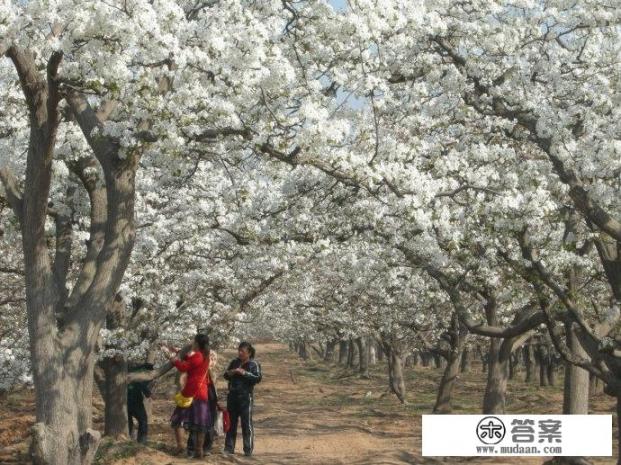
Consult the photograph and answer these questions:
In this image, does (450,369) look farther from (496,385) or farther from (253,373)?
(253,373)

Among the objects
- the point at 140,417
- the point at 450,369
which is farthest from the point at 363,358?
the point at 140,417

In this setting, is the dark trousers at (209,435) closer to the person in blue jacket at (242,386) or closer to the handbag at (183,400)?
the person in blue jacket at (242,386)

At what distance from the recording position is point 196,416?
1295cm

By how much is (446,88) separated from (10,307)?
67.3 feet

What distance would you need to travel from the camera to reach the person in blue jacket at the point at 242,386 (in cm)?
1345

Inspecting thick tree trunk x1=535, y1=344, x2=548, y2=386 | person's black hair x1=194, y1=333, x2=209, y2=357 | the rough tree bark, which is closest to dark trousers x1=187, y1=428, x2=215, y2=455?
person's black hair x1=194, y1=333, x2=209, y2=357

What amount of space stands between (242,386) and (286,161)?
606cm

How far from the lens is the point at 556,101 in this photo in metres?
12.1

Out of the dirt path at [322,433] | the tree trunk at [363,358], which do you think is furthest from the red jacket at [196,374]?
the tree trunk at [363,358]

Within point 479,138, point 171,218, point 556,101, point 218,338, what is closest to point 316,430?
point 218,338

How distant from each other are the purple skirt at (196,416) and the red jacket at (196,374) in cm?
15

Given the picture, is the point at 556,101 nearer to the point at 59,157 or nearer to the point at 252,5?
the point at 252,5

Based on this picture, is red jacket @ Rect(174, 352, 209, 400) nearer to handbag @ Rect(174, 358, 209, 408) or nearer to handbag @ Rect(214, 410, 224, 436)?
handbag @ Rect(174, 358, 209, 408)

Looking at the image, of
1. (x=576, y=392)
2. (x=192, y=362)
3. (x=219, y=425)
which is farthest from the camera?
(x=576, y=392)
